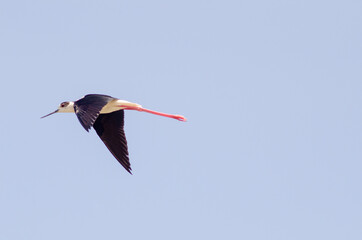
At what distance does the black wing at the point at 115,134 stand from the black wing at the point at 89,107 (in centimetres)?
85

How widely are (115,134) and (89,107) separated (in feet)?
5.61

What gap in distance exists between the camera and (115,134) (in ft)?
45.7

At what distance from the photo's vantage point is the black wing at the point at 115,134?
13695 millimetres

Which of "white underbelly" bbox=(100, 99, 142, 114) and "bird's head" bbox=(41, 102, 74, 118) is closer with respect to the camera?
"white underbelly" bbox=(100, 99, 142, 114)

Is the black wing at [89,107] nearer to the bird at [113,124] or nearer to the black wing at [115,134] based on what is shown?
the bird at [113,124]

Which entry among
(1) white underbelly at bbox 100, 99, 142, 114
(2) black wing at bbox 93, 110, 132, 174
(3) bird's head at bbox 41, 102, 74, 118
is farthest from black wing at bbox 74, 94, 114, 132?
(3) bird's head at bbox 41, 102, 74, 118

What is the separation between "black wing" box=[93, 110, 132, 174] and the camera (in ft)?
44.9

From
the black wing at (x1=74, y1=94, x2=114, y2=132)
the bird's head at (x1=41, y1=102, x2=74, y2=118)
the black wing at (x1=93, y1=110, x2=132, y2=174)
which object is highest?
the black wing at (x1=74, y1=94, x2=114, y2=132)

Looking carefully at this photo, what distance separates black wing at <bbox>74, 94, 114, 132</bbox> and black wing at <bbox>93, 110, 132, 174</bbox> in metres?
0.85

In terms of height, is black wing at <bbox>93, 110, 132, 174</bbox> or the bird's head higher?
the bird's head

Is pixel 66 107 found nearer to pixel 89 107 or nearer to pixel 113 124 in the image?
pixel 113 124

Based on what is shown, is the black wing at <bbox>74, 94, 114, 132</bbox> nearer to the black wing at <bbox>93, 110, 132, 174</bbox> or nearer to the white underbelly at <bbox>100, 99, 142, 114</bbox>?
the white underbelly at <bbox>100, 99, 142, 114</bbox>

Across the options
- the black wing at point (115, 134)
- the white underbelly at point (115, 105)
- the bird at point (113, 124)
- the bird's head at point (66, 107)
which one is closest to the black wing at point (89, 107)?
the bird at point (113, 124)

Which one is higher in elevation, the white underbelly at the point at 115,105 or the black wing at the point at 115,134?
the white underbelly at the point at 115,105
